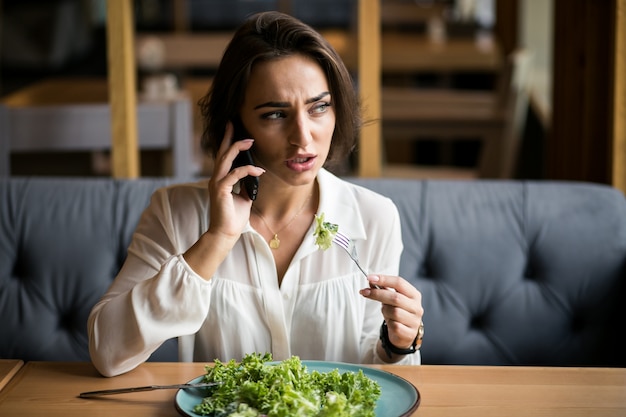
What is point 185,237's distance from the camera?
1777 mm

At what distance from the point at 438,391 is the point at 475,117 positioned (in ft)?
10.3

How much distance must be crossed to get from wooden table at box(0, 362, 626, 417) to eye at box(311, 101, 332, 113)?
0.47 meters

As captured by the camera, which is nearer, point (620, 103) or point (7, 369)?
point (7, 369)

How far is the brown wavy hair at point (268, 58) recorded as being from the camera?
5.57ft

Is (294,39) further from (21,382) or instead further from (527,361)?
(527,361)

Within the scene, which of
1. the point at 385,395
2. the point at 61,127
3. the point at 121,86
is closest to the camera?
the point at 385,395

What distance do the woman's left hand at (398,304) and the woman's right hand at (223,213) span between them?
0.26m

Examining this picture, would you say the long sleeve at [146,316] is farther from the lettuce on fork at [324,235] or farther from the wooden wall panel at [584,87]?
the wooden wall panel at [584,87]

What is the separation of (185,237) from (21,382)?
0.44 metres

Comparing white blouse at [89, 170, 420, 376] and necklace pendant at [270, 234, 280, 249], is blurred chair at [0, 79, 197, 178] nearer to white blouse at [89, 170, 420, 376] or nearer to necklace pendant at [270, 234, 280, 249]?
white blouse at [89, 170, 420, 376]

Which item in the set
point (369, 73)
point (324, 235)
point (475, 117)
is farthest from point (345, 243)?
point (475, 117)

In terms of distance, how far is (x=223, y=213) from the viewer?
5.21 feet

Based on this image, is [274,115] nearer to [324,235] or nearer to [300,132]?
[300,132]

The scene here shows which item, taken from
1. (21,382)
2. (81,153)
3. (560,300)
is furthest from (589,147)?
(81,153)
